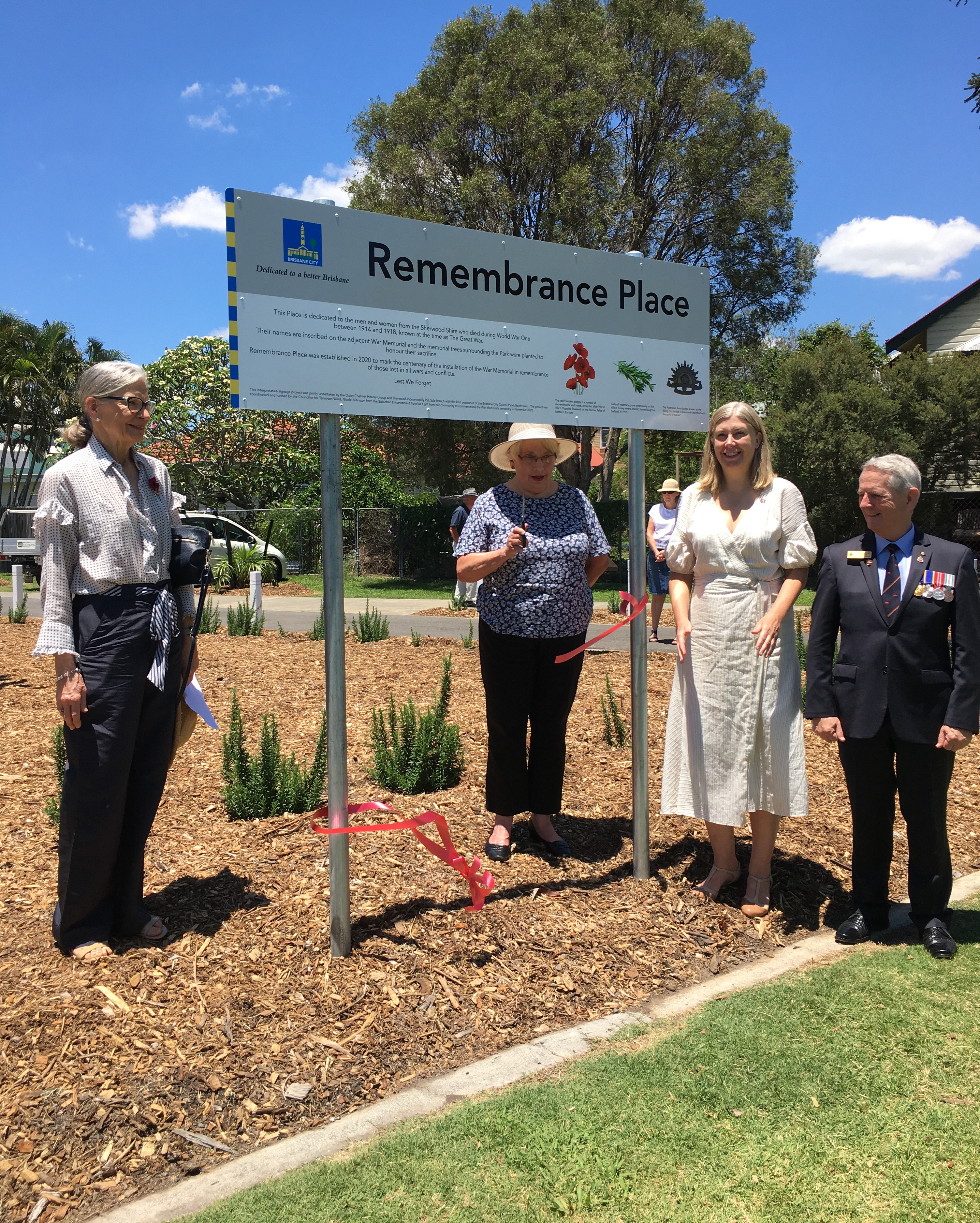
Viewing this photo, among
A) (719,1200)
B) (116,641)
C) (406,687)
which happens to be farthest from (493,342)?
(406,687)

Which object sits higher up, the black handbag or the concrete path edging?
the black handbag

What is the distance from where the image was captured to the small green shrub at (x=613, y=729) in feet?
20.3

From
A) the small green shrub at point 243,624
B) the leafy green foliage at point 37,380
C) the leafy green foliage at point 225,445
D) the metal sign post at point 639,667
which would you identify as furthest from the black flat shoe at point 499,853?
the leafy green foliage at point 37,380

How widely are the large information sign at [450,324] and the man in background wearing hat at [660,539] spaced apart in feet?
20.8

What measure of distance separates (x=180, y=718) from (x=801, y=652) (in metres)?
5.93

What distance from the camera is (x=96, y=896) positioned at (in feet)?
11.1

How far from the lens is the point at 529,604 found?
A: 4129mm

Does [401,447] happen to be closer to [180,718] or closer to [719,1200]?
[180,718]

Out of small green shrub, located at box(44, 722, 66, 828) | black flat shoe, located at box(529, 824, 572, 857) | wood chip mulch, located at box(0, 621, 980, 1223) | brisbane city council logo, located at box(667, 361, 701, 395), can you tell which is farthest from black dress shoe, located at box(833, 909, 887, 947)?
small green shrub, located at box(44, 722, 66, 828)

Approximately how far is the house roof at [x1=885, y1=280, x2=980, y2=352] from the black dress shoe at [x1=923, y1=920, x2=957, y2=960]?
2338cm

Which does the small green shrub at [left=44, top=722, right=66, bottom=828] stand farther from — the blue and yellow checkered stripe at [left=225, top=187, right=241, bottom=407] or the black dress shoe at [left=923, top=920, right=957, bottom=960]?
the black dress shoe at [left=923, top=920, right=957, bottom=960]

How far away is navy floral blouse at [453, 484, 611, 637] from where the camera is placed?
410 centimetres

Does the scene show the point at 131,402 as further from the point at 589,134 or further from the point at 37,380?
the point at 37,380

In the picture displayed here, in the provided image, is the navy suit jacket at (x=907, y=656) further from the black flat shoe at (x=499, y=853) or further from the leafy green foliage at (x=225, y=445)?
the leafy green foliage at (x=225, y=445)
